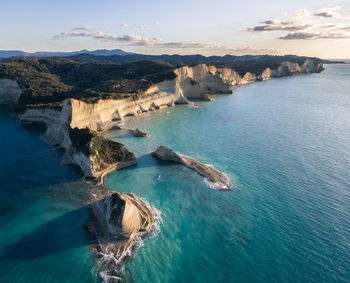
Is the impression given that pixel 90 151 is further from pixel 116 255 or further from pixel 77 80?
pixel 77 80

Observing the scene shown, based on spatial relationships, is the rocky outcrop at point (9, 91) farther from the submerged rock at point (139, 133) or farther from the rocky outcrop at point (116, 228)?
the rocky outcrop at point (116, 228)

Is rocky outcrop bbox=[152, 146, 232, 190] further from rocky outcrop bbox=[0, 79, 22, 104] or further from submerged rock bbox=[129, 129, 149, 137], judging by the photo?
rocky outcrop bbox=[0, 79, 22, 104]

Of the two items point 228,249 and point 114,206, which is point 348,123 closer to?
point 228,249

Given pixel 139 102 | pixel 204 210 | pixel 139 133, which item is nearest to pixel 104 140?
pixel 139 133

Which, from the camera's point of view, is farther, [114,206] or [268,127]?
[268,127]

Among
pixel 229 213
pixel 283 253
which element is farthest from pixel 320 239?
pixel 229 213
